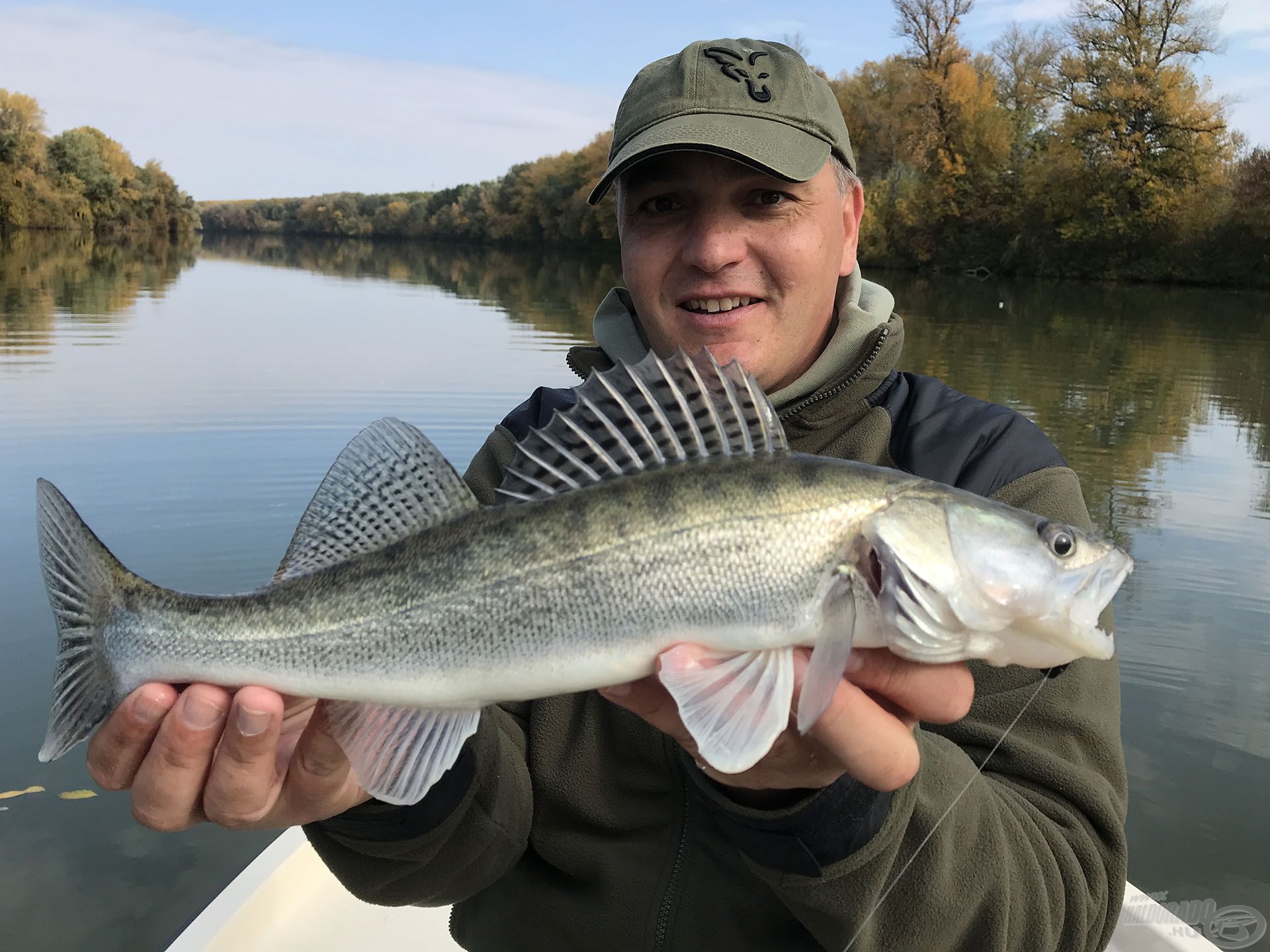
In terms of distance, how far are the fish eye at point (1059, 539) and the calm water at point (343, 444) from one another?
4371 mm

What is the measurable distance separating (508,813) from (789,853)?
1.01m

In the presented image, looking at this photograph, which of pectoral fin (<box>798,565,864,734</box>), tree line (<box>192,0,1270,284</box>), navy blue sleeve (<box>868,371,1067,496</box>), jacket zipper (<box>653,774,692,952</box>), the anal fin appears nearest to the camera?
pectoral fin (<box>798,565,864,734</box>)

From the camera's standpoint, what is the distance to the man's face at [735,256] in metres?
3.24

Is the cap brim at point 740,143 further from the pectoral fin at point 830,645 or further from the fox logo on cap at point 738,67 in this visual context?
the pectoral fin at point 830,645

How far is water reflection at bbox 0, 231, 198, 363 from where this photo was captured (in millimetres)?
21522

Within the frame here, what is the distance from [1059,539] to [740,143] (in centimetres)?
163

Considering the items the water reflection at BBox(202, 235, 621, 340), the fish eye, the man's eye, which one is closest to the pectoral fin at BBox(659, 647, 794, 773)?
the fish eye

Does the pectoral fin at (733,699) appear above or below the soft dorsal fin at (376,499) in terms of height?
below

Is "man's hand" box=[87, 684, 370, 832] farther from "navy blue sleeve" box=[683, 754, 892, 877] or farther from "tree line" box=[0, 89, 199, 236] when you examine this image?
"tree line" box=[0, 89, 199, 236]

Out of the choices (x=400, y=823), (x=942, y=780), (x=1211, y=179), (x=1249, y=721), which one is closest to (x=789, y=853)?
(x=942, y=780)

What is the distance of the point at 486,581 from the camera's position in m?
2.17

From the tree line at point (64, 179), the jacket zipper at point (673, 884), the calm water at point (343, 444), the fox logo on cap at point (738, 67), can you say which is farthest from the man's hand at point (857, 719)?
the tree line at point (64, 179)

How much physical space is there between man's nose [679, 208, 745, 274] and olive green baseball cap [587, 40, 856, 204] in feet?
0.76

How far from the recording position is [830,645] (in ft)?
6.41
